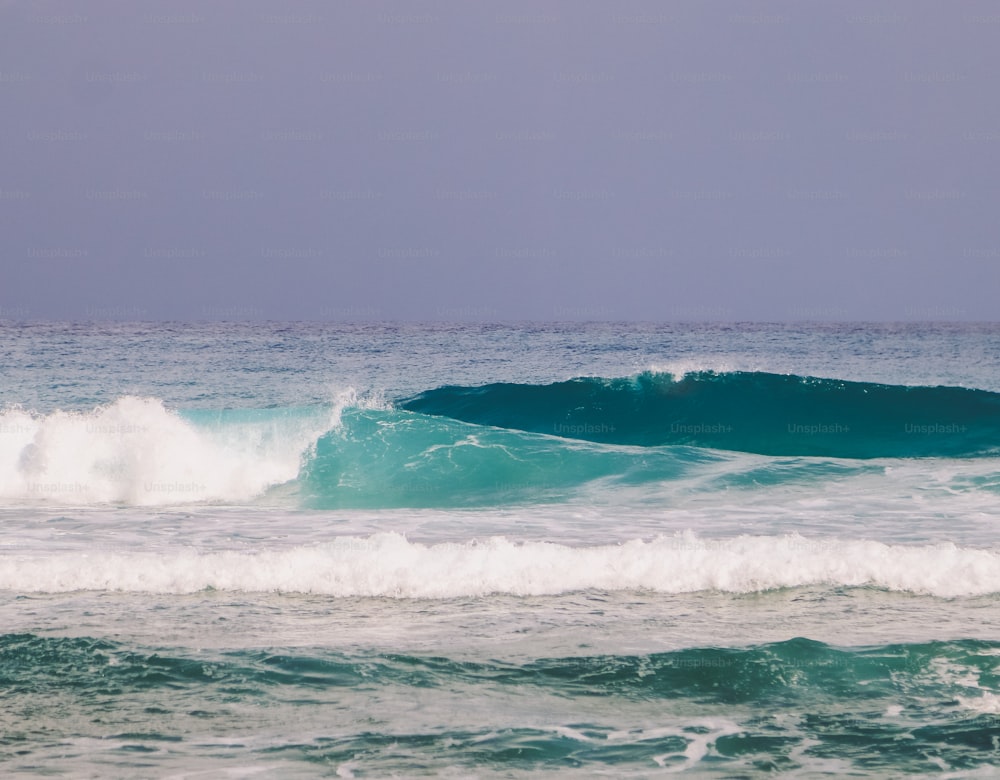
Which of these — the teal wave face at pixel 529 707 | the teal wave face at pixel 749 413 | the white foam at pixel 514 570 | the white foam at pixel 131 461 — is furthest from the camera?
the teal wave face at pixel 749 413

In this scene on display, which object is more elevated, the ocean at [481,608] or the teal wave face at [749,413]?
the teal wave face at [749,413]

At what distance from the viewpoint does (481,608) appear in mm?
7453

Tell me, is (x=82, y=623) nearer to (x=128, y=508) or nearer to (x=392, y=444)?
(x=128, y=508)

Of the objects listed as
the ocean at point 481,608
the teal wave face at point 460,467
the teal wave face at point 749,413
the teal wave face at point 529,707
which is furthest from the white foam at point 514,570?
the teal wave face at point 749,413

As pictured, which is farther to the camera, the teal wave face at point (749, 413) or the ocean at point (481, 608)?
the teal wave face at point (749, 413)

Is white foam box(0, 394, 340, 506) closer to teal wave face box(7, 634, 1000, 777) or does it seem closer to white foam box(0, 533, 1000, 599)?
white foam box(0, 533, 1000, 599)

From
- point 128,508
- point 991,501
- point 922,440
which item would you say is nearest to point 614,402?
point 922,440

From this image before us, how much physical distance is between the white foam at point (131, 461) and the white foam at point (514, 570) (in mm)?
6181

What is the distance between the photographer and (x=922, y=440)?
2022cm

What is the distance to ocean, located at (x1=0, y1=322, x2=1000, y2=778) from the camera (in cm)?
497

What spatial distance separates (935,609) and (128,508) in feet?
32.8

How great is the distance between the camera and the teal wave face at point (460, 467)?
14961 mm

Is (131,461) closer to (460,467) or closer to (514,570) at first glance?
(460,467)

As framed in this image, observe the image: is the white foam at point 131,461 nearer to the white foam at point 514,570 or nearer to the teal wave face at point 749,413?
the white foam at point 514,570
